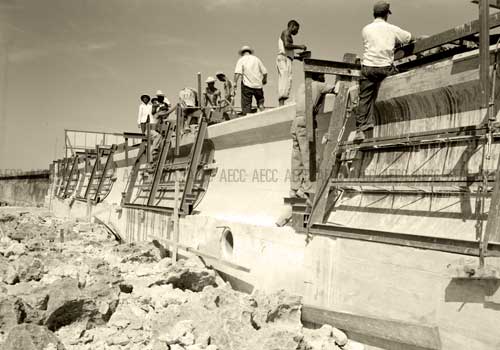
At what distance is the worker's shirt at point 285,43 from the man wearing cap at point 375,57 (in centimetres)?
358

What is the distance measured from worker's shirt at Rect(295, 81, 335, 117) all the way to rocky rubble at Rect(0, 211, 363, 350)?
255 cm

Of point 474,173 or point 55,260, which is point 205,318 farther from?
point 55,260

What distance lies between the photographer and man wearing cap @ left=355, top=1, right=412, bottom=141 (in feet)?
16.7

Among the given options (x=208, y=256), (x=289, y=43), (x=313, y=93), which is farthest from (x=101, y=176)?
(x=313, y=93)

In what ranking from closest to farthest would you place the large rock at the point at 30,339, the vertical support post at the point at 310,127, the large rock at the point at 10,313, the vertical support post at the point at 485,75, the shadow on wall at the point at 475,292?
the shadow on wall at the point at 475,292
the vertical support post at the point at 485,75
the large rock at the point at 30,339
the large rock at the point at 10,313
the vertical support post at the point at 310,127

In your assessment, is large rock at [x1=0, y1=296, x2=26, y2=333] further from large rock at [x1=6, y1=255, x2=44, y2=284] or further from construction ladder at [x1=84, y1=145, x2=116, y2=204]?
construction ladder at [x1=84, y1=145, x2=116, y2=204]

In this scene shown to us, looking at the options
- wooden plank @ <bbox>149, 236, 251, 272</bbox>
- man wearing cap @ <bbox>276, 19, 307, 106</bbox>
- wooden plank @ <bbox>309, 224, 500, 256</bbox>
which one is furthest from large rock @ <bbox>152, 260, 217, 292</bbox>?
man wearing cap @ <bbox>276, 19, 307, 106</bbox>

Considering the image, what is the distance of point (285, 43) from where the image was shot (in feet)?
28.6

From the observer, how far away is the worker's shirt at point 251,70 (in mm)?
9734

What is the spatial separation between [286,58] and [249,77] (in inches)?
41.4

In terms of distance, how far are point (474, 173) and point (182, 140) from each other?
25.8ft

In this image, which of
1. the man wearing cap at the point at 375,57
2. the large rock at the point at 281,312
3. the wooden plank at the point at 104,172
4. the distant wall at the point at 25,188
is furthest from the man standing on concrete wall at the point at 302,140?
the distant wall at the point at 25,188

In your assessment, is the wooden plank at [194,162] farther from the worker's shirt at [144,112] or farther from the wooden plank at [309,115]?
the worker's shirt at [144,112]

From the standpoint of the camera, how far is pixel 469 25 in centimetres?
450
